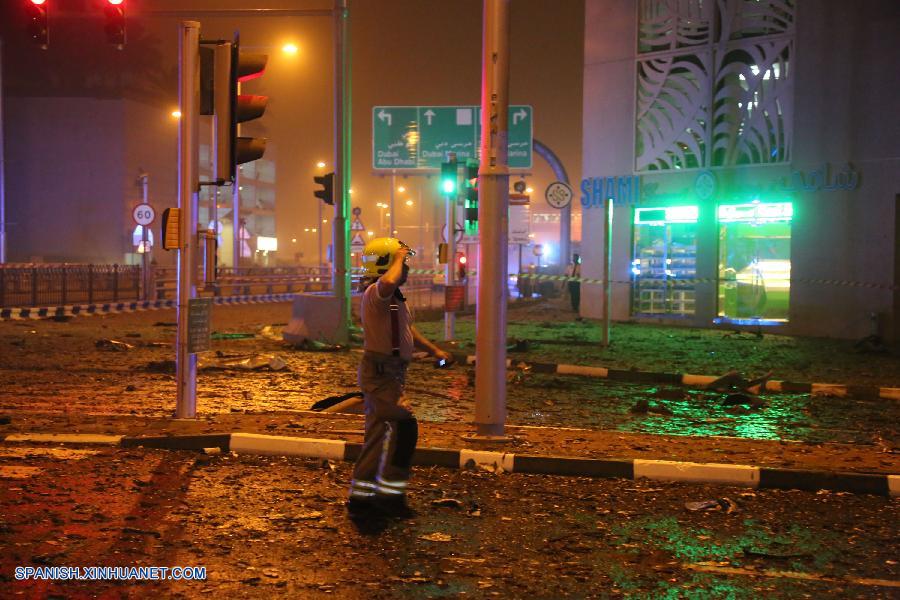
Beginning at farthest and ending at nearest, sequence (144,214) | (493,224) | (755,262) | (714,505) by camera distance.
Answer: (144,214), (755,262), (493,224), (714,505)

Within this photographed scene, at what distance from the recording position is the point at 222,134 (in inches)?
334

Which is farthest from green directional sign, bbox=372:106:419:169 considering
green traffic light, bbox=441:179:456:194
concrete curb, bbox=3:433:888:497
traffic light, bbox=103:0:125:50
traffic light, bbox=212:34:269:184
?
concrete curb, bbox=3:433:888:497

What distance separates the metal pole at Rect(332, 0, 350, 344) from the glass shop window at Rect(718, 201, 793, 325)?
33.6 ft

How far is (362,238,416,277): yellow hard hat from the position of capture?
618 cm

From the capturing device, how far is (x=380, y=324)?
20.0 feet

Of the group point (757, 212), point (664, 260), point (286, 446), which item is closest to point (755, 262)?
point (757, 212)

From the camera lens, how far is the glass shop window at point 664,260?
24938 millimetres

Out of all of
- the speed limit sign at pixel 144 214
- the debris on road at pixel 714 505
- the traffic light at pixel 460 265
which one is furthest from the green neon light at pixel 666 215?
the debris on road at pixel 714 505

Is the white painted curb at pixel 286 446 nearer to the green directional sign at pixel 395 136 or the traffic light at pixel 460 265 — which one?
the traffic light at pixel 460 265

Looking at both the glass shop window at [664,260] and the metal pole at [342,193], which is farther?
the glass shop window at [664,260]

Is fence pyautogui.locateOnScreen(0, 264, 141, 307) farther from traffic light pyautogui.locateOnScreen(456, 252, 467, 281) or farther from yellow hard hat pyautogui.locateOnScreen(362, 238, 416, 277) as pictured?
yellow hard hat pyautogui.locateOnScreen(362, 238, 416, 277)

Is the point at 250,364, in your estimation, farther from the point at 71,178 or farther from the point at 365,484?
the point at 71,178

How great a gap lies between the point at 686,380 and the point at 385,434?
26.7 feet

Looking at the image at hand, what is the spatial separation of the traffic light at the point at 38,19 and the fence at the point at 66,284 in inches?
613
